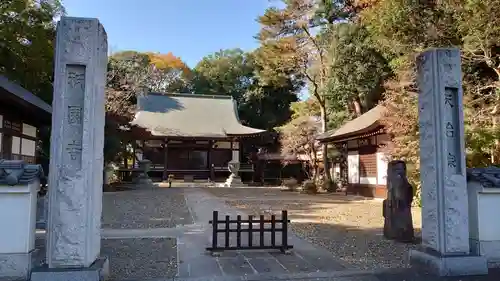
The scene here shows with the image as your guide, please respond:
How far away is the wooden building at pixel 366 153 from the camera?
1482cm

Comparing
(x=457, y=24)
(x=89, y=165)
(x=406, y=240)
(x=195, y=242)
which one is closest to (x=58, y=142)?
(x=89, y=165)

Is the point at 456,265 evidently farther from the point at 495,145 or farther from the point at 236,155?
the point at 236,155

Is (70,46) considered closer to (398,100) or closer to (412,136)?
(412,136)

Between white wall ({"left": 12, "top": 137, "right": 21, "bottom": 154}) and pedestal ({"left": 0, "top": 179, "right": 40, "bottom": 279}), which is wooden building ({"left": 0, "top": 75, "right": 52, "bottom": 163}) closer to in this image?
white wall ({"left": 12, "top": 137, "right": 21, "bottom": 154})

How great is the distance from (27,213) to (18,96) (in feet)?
16.3

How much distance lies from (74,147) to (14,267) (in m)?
1.51

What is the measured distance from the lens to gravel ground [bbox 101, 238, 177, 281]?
477 cm

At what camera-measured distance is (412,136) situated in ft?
37.6

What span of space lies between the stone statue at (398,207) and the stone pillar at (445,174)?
197 cm

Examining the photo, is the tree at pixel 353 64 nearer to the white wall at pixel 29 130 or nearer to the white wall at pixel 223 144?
the white wall at pixel 223 144

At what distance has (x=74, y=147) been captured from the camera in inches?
164

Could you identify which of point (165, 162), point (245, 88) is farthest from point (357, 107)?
point (245, 88)

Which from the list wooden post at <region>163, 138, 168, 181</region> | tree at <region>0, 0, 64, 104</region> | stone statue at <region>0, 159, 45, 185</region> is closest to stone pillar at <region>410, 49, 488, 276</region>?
stone statue at <region>0, 159, 45, 185</region>

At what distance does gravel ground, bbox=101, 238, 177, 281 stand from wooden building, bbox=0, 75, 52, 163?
4028 mm
